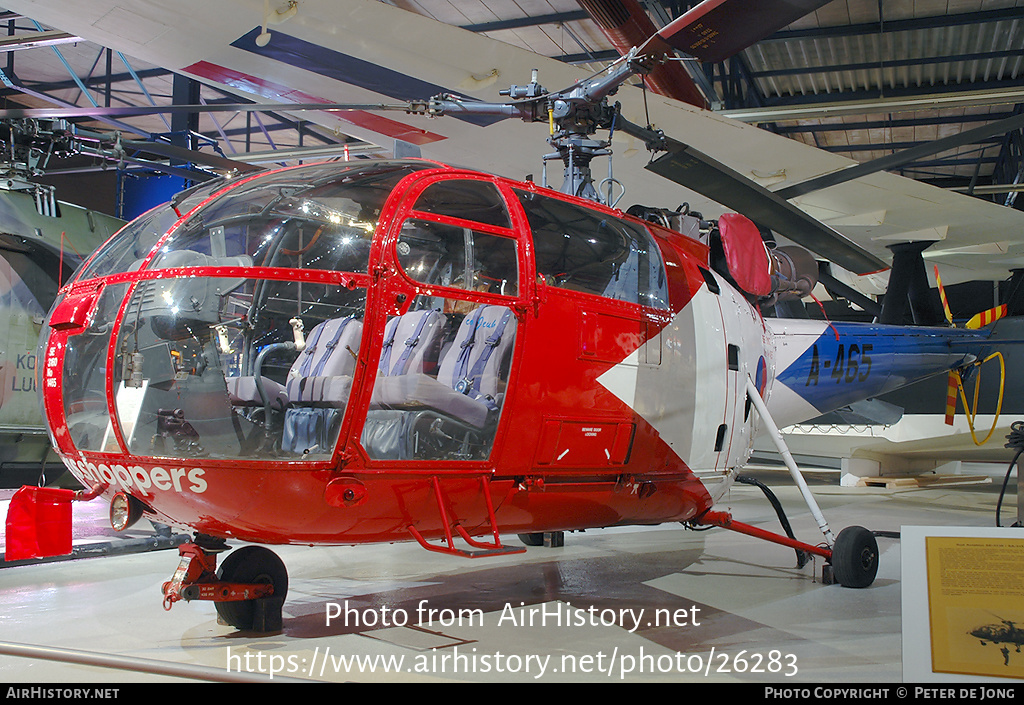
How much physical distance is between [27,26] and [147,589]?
1177 cm

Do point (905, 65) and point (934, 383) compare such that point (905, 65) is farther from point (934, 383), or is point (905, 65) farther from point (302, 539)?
point (302, 539)

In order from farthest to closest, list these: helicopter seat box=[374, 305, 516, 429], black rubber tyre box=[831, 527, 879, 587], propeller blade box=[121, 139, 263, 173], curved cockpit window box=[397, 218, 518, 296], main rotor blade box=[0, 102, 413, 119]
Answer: propeller blade box=[121, 139, 263, 173] < black rubber tyre box=[831, 527, 879, 587] < main rotor blade box=[0, 102, 413, 119] < curved cockpit window box=[397, 218, 518, 296] < helicopter seat box=[374, 305, 516, 429]

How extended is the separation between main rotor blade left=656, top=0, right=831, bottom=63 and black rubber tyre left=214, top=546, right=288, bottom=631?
Answer: 318cm

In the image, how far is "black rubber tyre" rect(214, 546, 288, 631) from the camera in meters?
3.79

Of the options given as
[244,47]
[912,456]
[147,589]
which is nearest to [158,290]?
[147,589]

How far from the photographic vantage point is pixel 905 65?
12.6m

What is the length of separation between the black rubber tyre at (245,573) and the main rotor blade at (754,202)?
3.57 metres

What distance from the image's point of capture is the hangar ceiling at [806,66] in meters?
11.0

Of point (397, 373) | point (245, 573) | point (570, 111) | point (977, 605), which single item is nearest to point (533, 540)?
point (245, 573)

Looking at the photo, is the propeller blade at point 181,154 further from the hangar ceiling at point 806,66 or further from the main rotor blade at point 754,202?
the main rotor blade at point 754,202

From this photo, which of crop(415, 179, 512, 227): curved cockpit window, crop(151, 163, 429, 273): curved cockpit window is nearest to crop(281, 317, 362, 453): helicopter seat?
crop(151, 163, 429, 273): curved cockpit window

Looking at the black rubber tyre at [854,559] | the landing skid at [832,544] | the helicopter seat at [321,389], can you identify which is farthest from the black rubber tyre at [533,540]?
the helicopter seat at [321,389]

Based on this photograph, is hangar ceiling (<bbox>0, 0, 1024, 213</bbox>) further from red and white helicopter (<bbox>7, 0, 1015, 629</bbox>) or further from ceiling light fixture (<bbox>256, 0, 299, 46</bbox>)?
red and white helicopter (<bbox>7, 0, 1015, 629</bbox>)

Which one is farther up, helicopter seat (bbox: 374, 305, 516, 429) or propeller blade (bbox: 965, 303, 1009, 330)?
propeller blade (bbox: 965, 303, 1009, 330)
